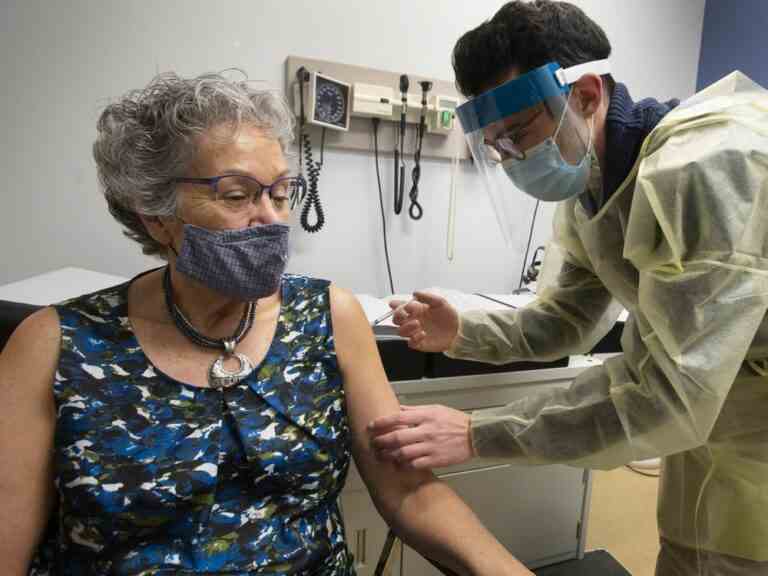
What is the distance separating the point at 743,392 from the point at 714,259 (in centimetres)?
31

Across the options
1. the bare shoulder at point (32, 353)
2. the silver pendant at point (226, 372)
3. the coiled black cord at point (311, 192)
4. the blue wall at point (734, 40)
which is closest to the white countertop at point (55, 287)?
the bare shoulder at point (32, 353)

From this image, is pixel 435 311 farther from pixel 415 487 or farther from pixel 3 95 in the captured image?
pixel 3 95

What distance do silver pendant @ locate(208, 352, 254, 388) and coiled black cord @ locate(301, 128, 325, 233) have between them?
3.16 feet

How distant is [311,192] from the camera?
184 centimetres

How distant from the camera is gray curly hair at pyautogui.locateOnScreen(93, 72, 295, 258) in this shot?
2.99 feet

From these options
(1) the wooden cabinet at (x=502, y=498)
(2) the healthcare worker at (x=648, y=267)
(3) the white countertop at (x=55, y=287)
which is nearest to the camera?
(2) the healthcare worker at (x=648, y=267)

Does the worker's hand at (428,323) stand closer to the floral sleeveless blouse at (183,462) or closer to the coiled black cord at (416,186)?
the floral sleeveless blouse at (183,462)

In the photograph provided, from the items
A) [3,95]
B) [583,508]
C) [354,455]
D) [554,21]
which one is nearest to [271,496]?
[354,455]

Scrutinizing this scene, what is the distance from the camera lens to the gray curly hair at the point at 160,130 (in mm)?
910

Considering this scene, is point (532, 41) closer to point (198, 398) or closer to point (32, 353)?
point (198, 398)

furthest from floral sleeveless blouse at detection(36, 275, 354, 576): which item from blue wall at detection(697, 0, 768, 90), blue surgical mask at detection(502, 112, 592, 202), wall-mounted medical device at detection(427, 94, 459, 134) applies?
blue wall at detection(697, 0, 768, 90)

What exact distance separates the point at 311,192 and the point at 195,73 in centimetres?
53

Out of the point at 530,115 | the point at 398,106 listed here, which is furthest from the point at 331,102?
the point at 530,115

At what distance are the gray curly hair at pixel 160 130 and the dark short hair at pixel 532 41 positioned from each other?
0.43m
